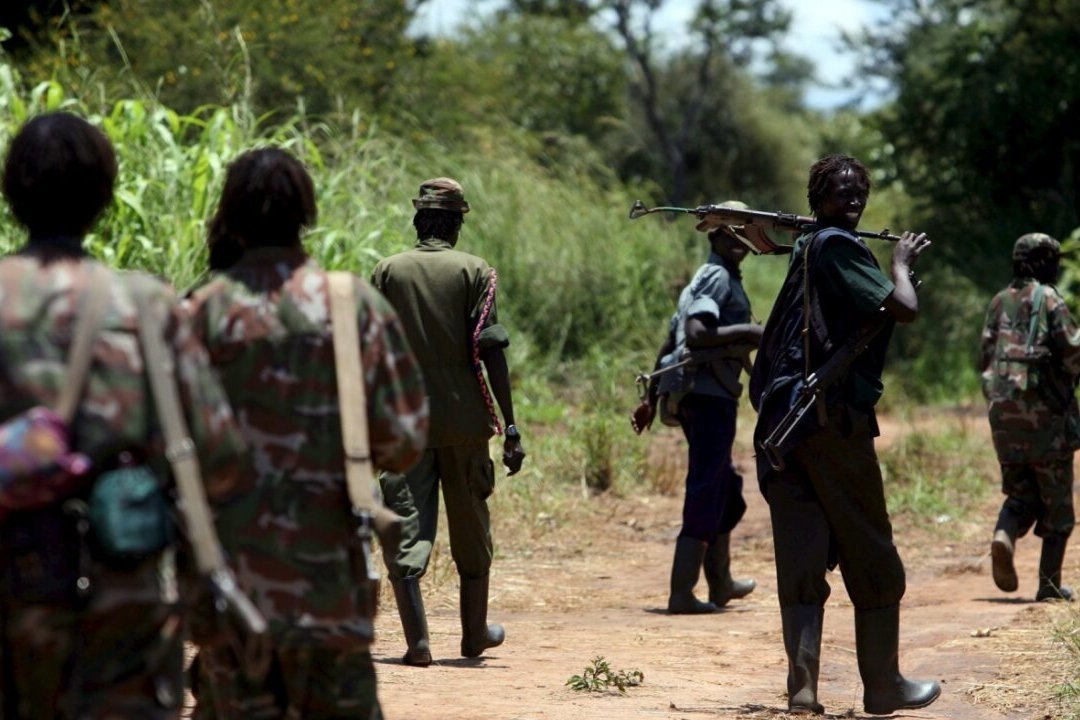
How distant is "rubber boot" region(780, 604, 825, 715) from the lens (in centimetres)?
579

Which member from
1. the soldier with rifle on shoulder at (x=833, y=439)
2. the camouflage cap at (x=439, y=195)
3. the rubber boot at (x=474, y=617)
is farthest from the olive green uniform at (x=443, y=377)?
the soldier with rifle on shoulder at (x=833, y=439)

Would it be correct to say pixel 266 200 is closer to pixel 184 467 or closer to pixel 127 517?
pixel 184 467

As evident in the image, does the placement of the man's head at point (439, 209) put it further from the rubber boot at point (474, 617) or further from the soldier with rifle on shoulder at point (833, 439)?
the soldier with rifle on shoulder at point (833, 439)

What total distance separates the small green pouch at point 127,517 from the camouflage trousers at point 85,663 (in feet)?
0.40

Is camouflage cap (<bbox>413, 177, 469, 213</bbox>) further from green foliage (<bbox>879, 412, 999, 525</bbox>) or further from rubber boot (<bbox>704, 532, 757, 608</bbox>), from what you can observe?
green foliage (<bbox>879, 412, 999, 525</bbox>)

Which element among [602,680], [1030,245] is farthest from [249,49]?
[602,680]

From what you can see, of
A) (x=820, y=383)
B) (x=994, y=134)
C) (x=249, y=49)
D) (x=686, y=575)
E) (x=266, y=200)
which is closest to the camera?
(x=266, y=200)

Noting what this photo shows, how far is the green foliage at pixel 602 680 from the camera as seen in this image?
6.26 meters

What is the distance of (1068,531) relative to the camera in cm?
855

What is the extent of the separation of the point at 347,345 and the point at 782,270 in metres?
19.3

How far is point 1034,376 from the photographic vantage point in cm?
843

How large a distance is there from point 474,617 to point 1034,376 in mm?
3208

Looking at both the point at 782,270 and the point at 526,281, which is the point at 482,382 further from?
the point at 782,270

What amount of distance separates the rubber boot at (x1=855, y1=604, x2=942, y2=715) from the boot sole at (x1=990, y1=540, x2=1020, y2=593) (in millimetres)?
2750
